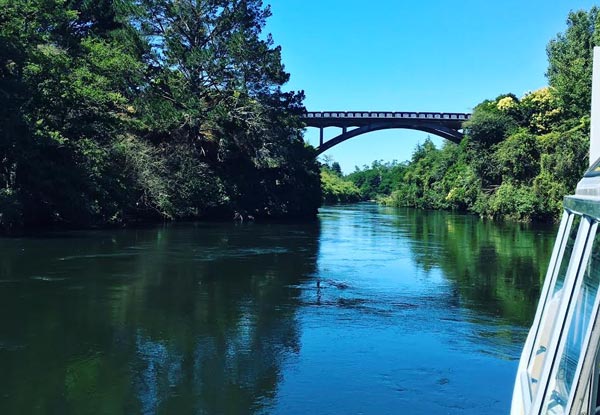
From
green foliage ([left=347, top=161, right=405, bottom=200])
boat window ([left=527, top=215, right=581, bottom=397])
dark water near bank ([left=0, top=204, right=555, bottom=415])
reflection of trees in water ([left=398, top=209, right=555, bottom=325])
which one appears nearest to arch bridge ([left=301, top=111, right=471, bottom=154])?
reflection of trees in water ([left=398, top=209, right=555, bottom=325])

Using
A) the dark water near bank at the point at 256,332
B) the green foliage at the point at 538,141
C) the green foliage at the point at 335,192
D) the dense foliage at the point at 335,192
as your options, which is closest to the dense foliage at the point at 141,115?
the dark water near bank at the point at 256,332

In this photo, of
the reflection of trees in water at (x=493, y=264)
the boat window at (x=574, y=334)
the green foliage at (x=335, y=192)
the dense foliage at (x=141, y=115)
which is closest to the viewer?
the boat window at (x=574, y=334)

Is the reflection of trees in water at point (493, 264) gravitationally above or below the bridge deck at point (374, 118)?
below

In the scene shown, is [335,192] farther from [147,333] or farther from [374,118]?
[147,333]

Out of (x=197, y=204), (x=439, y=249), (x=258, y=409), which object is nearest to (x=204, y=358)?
(x=258, y=409)

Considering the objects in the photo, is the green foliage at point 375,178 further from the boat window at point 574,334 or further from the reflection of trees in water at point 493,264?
the boat window at point 574,334

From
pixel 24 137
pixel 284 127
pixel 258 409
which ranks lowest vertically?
pixel 258 409

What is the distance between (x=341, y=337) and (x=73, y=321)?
186 inches

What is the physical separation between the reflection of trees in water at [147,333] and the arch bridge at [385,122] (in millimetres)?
52460

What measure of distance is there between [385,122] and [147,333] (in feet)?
208

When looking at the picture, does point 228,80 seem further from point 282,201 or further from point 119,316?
point 119,316

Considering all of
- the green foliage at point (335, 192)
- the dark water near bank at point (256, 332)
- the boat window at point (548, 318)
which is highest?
the green foliage at point (335, 192)

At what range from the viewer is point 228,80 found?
39.2 meters

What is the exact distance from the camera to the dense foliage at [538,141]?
42312 millimetres
